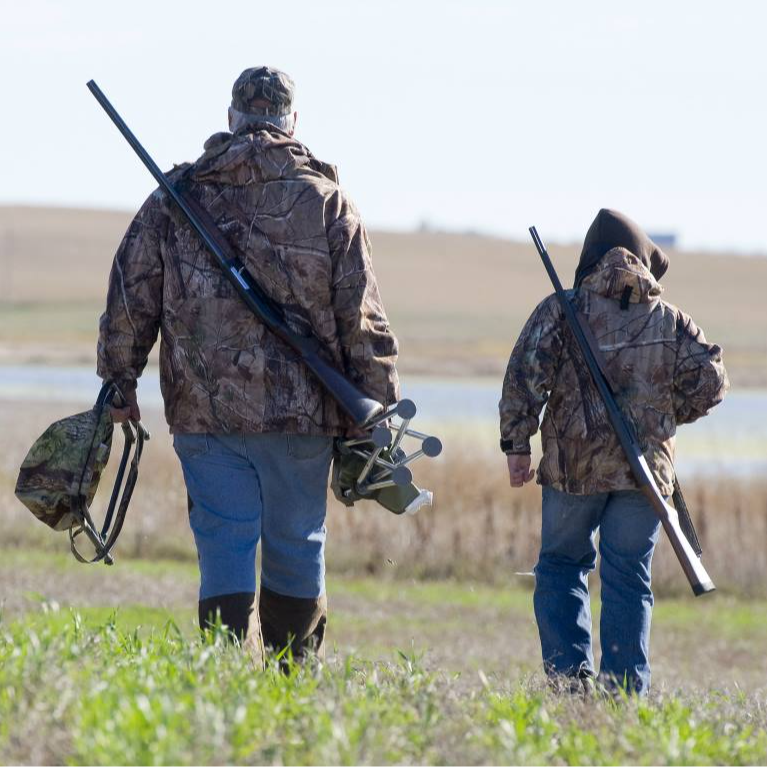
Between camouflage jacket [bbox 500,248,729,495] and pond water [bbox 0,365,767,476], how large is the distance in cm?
974

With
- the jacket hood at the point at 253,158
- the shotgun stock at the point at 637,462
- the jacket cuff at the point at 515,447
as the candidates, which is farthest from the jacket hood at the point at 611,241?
the jacket hood at the point at 253,158

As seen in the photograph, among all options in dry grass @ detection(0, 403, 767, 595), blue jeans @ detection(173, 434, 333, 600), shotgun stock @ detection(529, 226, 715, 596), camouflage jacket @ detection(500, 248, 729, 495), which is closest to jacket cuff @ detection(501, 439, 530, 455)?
camouflage jacket @ detection(500, 248, 729, 495)

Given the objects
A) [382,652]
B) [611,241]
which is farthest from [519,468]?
[382,652]

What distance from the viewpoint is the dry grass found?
13.3m

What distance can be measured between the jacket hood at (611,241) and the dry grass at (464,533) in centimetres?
736

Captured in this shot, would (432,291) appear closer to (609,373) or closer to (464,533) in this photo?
(464,533)

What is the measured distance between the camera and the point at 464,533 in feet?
44.4

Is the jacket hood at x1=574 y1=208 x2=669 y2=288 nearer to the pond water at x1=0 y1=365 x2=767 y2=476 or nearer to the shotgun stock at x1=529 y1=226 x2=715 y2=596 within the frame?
the shotgun stock at x1=529 y1=226 x2=715 y2=596

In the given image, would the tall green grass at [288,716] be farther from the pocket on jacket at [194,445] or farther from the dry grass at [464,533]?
the dry grass at [464,533]

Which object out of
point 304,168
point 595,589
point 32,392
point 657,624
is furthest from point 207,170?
point 32,392

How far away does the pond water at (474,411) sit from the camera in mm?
20562

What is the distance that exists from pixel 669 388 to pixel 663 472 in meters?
0.29

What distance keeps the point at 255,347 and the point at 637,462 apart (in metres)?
1.31

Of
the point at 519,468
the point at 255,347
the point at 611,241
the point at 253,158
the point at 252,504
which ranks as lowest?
the point at 252,504
